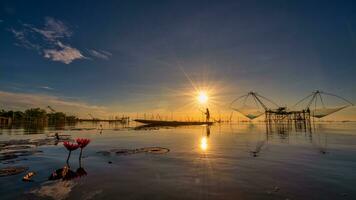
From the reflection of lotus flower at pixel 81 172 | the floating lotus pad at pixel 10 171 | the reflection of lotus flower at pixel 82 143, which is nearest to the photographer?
the floating lotus pad at pixel 10 171

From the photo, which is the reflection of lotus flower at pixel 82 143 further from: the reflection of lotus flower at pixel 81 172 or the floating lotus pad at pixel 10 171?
the floating lotus pad at pixel 10 171

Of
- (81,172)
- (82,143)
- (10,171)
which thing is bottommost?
(81,172)

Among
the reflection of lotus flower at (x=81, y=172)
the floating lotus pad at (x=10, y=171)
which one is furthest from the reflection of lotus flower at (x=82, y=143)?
the floating lotus pad at (x=10, y=171)

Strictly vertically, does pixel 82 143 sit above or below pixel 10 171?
above

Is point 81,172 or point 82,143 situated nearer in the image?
point 82,143

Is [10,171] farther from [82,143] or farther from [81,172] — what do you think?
[82,143]

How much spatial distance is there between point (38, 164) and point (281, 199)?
52.5ft

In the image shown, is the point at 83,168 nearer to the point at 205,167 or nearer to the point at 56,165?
the point at 56,165

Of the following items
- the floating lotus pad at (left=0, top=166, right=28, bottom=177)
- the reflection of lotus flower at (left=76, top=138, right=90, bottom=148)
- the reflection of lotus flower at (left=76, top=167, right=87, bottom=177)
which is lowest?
the reflection of lotus flower at (left=76, top=167, right=87, bottom=177)

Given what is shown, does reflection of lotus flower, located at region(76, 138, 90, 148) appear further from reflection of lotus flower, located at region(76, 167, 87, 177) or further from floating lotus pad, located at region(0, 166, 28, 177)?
floating lotus pad, located at region(0, 166, 28, 177)

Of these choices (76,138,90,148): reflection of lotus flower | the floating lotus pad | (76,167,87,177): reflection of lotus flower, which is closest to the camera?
the floating lotus pad

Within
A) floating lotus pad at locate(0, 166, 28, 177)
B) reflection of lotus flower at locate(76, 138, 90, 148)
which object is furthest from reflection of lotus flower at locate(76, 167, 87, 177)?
floating lotus pad at locate(0, 166, 28, 177)

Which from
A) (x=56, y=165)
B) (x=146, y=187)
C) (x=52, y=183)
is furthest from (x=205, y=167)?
(x=56, y=165)

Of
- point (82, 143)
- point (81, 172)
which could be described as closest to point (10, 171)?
point (81, 172)
